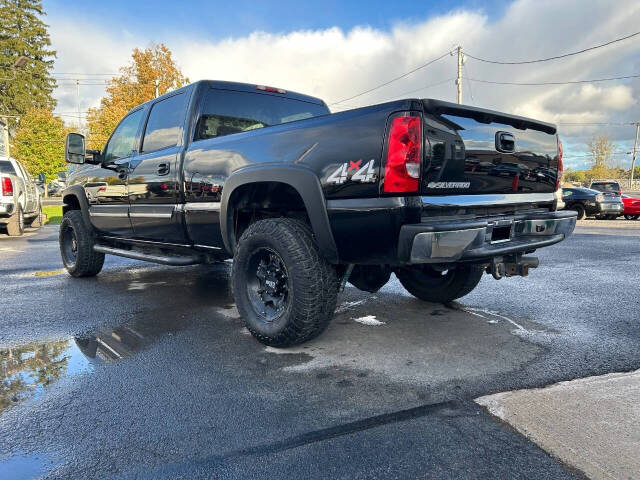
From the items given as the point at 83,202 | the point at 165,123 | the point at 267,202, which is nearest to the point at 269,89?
the point at 165,123

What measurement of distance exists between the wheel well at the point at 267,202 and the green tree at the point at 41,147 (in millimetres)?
31999

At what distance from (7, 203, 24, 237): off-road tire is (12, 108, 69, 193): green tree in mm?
22545

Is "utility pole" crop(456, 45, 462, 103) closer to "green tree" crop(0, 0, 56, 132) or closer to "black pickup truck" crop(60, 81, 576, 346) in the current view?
"black pickup truck" crop(60, 81, 576, 346)

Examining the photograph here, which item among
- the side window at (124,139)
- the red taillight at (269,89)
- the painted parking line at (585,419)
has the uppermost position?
the red taillight at (269,89)

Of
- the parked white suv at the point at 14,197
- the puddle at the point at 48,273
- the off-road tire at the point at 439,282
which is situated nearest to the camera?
the off-road tire at the point at 439,282

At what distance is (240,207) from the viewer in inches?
137

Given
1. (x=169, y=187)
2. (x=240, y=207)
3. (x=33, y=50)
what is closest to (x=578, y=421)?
(x=240, y=207)

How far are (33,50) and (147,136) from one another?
195 ft

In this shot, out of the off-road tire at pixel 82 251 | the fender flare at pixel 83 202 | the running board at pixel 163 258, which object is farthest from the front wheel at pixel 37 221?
the running board at pixel 163 258

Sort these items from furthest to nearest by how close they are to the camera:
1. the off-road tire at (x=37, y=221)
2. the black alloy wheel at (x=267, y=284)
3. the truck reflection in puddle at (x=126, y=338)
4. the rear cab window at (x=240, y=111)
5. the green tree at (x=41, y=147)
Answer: the green tree at (x=41, y=147)
the off-road tire at (x=37, y=221)
the rear cab window at (x=240, y=111)
the black alloy wheel at (x=267, y=284)
the truck reflection in puddle at (x=126, y=338)

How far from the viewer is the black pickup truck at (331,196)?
2473 mm

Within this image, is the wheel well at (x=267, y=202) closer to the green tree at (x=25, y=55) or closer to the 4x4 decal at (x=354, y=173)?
the 4x4 decal at (x=354, y=173)

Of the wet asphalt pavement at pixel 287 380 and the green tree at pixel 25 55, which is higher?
the green tree at pixel 25 55

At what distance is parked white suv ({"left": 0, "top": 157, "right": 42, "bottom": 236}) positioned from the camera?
9.84m
